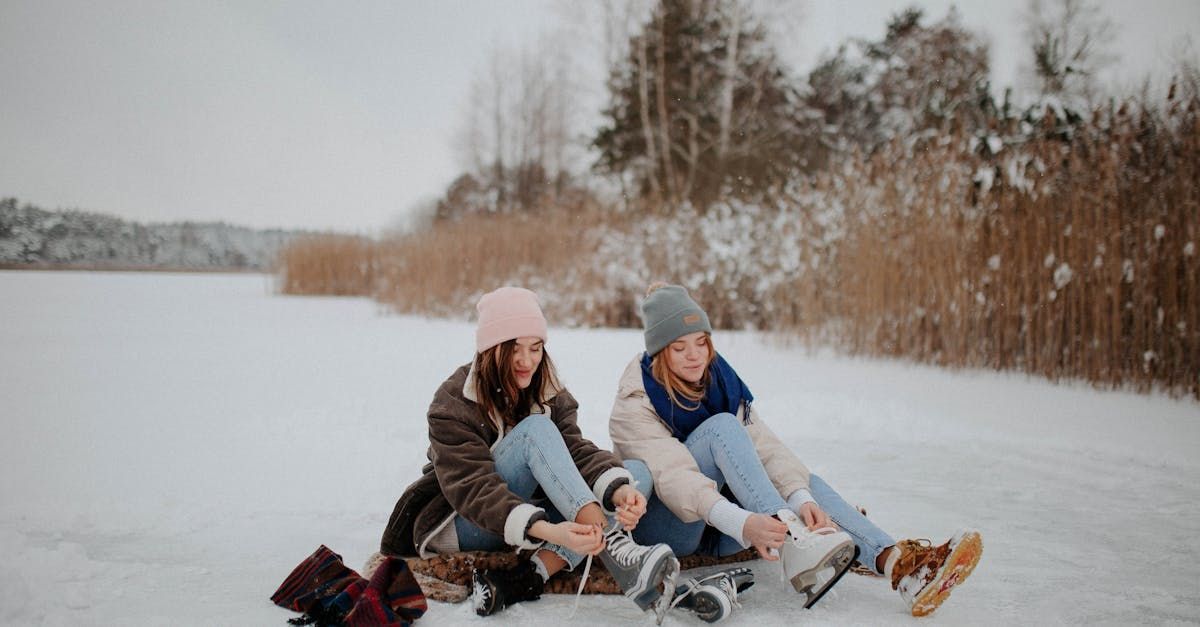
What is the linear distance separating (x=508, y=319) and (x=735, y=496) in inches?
29.5

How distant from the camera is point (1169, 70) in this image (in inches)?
198

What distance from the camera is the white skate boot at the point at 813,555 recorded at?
170 cm

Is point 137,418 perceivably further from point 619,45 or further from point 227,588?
point 619,45

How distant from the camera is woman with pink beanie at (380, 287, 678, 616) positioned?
5.70 feet

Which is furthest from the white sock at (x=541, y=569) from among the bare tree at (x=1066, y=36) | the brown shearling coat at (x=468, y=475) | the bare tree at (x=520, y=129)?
the bare tree at (x=1066, y=36)

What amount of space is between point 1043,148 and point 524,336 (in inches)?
182

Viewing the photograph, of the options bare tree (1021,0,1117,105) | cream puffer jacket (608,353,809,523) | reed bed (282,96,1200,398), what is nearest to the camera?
cream puffer jacket (608,353,809,523)

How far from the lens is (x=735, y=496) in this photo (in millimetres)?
1998

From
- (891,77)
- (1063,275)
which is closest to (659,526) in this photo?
(1063,275)

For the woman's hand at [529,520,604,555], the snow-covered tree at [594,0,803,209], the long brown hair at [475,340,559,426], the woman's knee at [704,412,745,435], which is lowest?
the woman's hand at [529,520,604,555]

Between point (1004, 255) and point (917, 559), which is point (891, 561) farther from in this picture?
point (1004, 255)

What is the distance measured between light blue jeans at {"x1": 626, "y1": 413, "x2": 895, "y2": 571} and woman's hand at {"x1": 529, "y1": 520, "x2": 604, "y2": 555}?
1.11 feet

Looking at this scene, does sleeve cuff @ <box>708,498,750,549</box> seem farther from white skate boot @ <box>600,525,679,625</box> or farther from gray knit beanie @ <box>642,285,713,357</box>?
gray knit beanie @ <box>642,285,713,357</box>

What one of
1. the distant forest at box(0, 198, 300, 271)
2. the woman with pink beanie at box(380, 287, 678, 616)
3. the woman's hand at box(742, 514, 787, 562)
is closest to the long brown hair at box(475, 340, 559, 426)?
the woman with pink beanie at box(380, 287, 678, 616)
